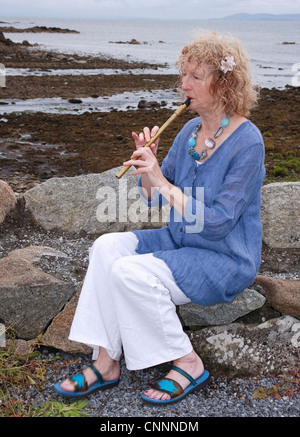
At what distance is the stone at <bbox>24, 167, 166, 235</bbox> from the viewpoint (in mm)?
4406

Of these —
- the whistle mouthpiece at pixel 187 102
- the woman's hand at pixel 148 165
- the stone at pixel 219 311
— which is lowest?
the stone at pixel 219 311

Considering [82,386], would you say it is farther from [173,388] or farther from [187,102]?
[187,102]

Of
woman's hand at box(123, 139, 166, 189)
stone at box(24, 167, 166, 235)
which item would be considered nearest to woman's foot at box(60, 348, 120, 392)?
woman's hand at box(123, 139, 166, 189)

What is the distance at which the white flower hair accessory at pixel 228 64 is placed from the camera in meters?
2.51

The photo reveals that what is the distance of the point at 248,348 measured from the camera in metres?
2.97

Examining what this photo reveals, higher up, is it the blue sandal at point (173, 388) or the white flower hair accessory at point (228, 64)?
the white flower hair accessory at point (228, 64)

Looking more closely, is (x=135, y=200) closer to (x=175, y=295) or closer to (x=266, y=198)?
(x=266, y=198)

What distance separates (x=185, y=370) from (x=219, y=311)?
46 cm

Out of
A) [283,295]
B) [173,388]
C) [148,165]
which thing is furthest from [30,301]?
[283,295]

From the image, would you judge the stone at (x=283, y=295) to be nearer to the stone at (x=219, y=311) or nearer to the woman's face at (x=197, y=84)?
the stone at (x=219, y=311)

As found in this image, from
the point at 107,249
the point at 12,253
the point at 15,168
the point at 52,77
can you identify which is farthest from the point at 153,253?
the point at 52,77

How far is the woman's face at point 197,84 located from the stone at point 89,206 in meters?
1.86

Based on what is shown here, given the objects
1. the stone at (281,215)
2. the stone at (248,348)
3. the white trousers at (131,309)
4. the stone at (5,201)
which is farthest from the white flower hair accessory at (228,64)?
the stone at (5,201)

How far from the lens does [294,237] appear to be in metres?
4.19
